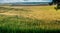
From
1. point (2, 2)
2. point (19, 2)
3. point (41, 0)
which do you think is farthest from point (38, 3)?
point (2, 2)

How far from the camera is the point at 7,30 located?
6.35 m

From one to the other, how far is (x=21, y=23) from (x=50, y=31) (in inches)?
64.1

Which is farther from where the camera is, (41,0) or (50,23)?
(41,0)

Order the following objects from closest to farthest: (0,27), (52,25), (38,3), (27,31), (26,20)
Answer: (27,31) < (0,27) < (52,25) < (26,20) < (38,3)

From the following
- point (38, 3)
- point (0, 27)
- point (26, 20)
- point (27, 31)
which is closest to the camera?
point (27, 31)

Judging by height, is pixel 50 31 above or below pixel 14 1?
above

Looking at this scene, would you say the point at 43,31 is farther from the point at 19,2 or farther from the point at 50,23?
the point at 19,2

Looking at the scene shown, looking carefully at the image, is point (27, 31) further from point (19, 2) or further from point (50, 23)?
point (19, 2)

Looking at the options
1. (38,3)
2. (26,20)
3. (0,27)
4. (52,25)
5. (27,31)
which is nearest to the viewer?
(27,31)

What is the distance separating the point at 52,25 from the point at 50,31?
1.07 m

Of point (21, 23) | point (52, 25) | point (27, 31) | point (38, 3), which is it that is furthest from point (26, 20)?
point (38, 3)

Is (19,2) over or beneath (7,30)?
beneath

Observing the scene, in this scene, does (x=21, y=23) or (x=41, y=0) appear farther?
(x=41, y=0)

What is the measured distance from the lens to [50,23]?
25.3 ft
